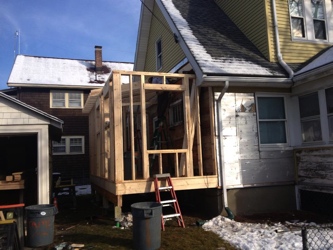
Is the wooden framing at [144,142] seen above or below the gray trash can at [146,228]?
above

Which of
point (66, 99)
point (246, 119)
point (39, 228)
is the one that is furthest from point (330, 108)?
point (66, 99)

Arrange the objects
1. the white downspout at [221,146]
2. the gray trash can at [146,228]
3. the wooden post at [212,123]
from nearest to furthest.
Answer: the gray trash can at [146,228], the white downspout at [221,146], the wooden post at [212,123]

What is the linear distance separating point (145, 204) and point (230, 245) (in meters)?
1.76

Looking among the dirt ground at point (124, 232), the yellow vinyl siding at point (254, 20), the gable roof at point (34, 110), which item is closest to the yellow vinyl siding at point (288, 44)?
the yellow vinyl siding at point (254, 20)

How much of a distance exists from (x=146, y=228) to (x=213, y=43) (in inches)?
237

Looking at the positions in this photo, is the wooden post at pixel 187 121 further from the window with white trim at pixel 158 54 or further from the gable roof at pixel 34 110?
the window with white trim at pixel 158 54

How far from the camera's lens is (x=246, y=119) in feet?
27.6

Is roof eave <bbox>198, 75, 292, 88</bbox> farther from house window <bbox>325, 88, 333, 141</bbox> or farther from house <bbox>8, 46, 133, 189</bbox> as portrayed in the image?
house <bbox>8, 46, 133, 189</bbox>

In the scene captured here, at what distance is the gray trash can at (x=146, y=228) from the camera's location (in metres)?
5.52

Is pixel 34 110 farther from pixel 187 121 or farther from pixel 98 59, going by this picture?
pixel 98 59

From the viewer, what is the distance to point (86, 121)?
20359 millimetres

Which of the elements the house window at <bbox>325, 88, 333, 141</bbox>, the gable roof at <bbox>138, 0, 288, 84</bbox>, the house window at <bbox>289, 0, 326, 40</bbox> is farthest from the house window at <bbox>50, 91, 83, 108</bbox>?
the house window at <bbox>325, 88, 333, 141</bbox>

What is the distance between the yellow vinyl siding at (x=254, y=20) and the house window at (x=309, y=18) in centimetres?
105

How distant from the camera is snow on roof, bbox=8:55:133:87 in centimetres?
1964
